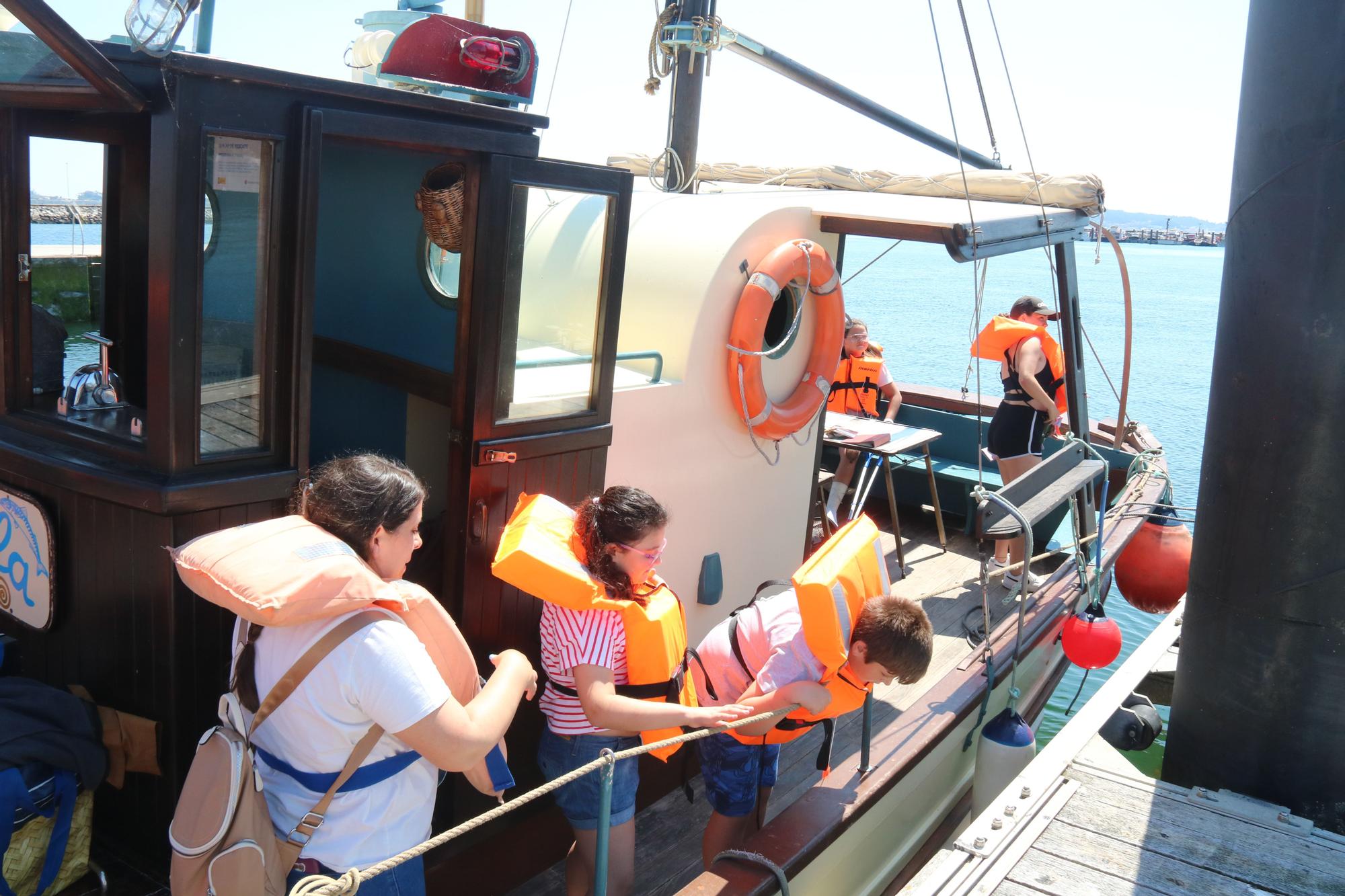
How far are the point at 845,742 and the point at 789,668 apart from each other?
1602 mm

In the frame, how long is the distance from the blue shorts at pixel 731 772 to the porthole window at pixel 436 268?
1736 mm

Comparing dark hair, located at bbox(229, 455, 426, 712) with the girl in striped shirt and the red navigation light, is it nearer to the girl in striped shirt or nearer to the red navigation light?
the girl in striped shirt

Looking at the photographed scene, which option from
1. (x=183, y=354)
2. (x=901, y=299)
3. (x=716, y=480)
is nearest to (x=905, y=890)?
(x=716, y=480)

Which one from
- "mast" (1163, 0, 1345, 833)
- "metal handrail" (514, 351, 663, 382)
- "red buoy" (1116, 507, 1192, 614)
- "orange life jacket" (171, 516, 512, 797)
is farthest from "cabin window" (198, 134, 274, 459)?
"red buoy" (1116, 507, 1192, 614)

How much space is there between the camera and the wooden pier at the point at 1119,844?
2980 mm

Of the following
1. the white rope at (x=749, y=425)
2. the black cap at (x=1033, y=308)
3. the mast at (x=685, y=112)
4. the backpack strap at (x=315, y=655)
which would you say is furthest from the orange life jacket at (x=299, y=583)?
Answer: the black cap at (x=1033, y=308)

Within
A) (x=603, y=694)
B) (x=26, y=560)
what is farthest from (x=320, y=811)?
(x=26, y=560)

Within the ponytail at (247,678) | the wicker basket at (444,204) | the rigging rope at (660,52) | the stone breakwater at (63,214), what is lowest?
the ponytail at (247,678)

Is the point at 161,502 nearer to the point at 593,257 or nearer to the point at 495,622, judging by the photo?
the point at 495,622

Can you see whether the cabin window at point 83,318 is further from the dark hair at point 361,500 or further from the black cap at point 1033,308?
the black cap at point 1033,308

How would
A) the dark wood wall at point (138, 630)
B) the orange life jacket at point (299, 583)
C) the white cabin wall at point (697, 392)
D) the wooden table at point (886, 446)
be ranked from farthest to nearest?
1. the wooden table at point (886, 446)
2. the white cabin wall at point (697, 392)
3. the dark wood wall at point (138, 630)
4. the orange life jacket at point (299, 583)

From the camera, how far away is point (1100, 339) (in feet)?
124

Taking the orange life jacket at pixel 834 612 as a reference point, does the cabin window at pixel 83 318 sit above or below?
above

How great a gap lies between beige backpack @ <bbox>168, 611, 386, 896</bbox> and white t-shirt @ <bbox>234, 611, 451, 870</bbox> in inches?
0.9
